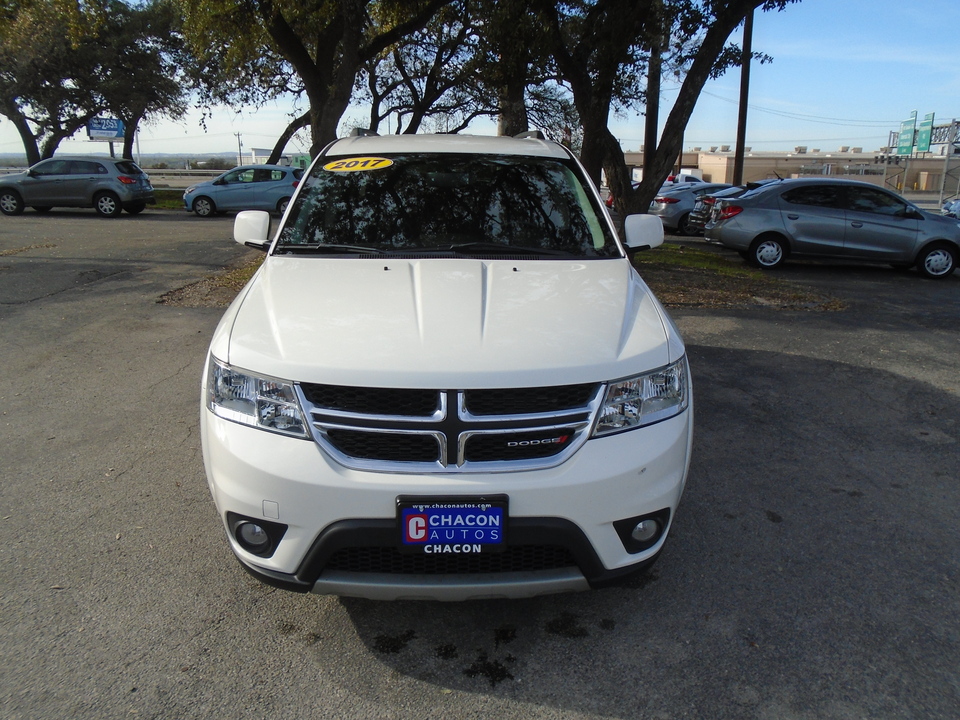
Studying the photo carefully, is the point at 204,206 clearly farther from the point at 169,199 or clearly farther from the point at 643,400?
the point at 643,400

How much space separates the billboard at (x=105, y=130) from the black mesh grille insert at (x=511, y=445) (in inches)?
1489

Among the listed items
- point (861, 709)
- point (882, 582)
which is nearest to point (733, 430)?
point (882, 582)

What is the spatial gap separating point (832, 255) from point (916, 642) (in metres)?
10.8

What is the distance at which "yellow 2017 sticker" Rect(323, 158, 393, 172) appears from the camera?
435 centimetres

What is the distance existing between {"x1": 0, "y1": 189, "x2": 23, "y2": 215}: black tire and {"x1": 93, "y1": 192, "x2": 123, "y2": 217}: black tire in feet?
7.06

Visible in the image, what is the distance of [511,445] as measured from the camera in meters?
2.56

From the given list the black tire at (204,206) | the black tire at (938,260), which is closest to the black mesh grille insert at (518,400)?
the black tire at (938,260)

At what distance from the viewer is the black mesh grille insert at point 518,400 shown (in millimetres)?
2551

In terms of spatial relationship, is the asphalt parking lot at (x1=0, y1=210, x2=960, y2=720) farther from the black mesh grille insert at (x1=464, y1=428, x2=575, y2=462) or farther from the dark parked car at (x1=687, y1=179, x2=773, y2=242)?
the dark parked car at (x1=687, y1=179, x2=773, y2=242)

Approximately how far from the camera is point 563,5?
41.7 ft

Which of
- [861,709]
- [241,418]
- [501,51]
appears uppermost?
[501,51]

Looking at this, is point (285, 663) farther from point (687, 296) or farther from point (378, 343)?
point (687, 296)

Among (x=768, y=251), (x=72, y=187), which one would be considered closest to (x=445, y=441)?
(x=768, y=251)

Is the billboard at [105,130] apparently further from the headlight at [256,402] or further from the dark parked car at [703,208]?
the headlight at [256,402]
